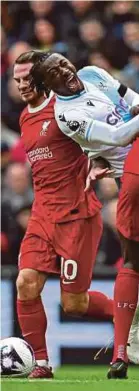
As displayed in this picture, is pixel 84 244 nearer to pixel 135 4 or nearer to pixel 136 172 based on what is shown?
pixel 136 172

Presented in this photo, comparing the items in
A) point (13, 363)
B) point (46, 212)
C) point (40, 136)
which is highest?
point (40, 136)

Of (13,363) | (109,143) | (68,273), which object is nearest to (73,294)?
(68,273)

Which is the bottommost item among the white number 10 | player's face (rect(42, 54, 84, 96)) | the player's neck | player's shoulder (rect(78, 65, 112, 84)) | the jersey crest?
the white number 10

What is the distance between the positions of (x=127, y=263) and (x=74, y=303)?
89cm

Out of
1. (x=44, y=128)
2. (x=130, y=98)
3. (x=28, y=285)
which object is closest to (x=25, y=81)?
(x=44, y=128)

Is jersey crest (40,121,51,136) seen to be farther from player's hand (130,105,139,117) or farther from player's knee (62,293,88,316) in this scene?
player's knee (62,293,88,316)

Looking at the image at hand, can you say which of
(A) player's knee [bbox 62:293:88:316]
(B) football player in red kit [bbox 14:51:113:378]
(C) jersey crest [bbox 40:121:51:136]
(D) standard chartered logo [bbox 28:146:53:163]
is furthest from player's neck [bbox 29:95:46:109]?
(A) player's knee [bbox 62:293:88:316]

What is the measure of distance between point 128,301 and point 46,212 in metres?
Answer: 1.06

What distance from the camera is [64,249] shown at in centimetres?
795

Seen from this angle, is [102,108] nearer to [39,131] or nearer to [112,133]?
[112,133]

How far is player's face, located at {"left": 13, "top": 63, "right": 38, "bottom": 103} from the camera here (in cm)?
784

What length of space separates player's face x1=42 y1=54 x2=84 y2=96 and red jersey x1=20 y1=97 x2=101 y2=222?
0.45 m

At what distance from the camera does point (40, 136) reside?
7883 mm

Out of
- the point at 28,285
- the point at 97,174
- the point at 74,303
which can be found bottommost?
the point at 74,303
